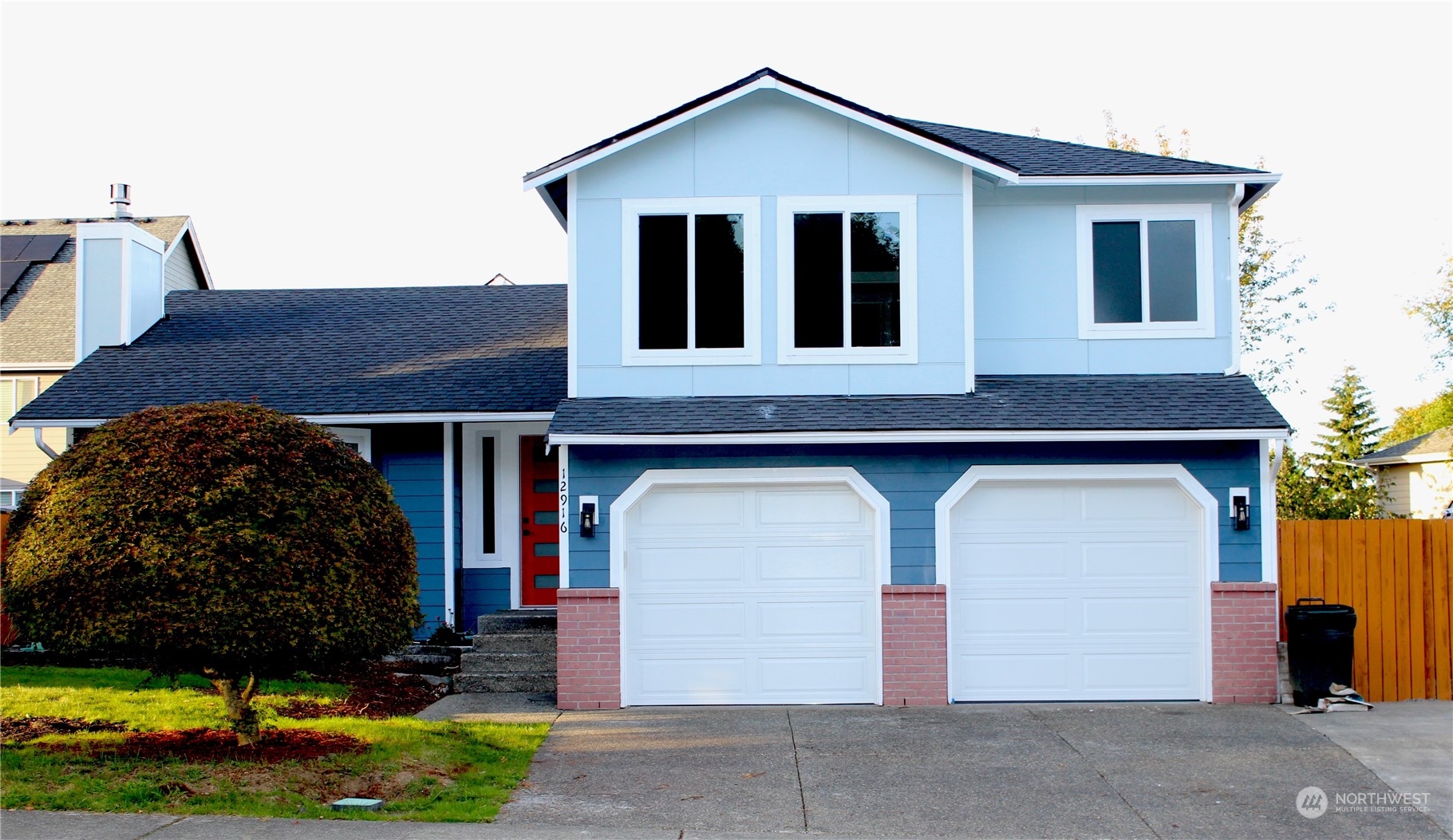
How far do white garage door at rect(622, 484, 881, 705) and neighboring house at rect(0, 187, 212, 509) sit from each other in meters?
13.1

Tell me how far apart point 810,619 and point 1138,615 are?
3.14 metres

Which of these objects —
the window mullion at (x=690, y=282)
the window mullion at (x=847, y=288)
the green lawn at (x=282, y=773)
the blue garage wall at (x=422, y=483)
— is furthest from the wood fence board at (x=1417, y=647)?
the blue garage wall at (x=422, y=483)

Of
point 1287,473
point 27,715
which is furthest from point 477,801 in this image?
point 1287,473

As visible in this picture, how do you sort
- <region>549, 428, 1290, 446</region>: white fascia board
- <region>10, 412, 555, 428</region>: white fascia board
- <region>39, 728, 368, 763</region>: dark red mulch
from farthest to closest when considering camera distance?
<region>10, 412, 555, 428</region>: white fascia board → <region>549, 428, 1290, 446</region>: white fascia board → <region>39, 728, 368, 763</region>: dark red mulch

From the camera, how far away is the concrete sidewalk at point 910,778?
738cm

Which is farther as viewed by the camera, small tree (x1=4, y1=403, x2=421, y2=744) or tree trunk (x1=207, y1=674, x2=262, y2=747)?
tree trunk (x1=207, y1=674, x2=262, y2=747)

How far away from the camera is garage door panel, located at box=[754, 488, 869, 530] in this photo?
37.9 ft

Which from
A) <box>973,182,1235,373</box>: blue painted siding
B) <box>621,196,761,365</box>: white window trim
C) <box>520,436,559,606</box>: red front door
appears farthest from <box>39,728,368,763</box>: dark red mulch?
<box>973,182,1235,373</box>: blue painted siding

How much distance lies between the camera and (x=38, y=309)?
2298 cm

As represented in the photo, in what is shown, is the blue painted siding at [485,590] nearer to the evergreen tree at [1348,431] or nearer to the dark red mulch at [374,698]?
the dark red mulch at [374,698]

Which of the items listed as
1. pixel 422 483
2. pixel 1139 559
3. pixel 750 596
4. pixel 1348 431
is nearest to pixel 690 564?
pixel 750 596

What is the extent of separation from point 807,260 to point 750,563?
9.91 ft

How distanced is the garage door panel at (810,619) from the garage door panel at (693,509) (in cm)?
92

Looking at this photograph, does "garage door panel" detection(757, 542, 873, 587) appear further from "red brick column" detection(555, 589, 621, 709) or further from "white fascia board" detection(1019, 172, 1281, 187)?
"white fascia board" detection(1019, 172, 1281, 187)
